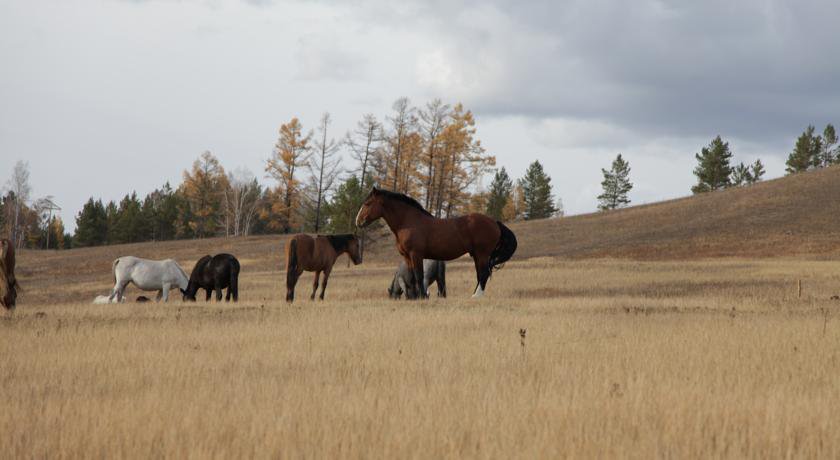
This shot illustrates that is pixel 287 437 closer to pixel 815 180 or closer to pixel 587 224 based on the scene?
pixel 587 224

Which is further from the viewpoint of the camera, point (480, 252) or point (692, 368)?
point (480, 252)

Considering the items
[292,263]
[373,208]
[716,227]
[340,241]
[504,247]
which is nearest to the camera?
[373,208]

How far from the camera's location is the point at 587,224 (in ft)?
206

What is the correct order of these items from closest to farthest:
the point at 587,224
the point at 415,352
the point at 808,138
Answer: the point at 415,352, the point at 587,224, the point at 808,138

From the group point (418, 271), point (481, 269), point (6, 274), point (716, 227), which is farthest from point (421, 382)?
point (716, 227)

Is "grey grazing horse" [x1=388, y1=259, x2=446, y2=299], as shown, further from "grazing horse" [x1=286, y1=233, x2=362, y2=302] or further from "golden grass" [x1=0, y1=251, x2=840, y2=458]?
"golden grass" [x1=0, y1=251, x2=840, y2=458]

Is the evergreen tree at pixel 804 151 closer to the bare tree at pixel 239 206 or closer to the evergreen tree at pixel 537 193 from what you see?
the evergreen tree at pixel 537 193

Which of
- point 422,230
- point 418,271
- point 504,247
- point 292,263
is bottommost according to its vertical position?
point 418,271

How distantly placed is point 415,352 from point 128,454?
16.1ft

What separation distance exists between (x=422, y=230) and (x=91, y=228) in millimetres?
81202

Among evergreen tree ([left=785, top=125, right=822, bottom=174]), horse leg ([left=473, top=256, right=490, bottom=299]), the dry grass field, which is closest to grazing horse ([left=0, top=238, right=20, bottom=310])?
the dry grass field

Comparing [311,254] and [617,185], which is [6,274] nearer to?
[311,254]

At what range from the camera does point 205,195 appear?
82062 mm

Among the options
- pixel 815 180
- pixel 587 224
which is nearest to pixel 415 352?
pixel 587 224
